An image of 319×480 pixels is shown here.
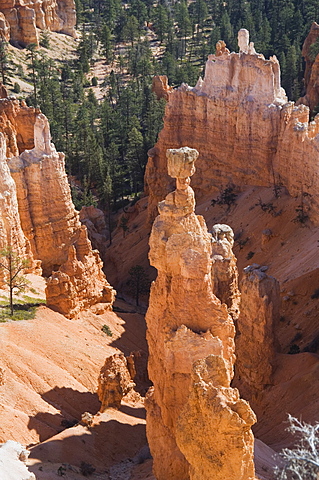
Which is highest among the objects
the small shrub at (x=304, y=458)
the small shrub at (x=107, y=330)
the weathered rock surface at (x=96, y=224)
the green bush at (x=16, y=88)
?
the small shrub at (x=304, y=458)

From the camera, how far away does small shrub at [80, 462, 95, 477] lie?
1994 cm

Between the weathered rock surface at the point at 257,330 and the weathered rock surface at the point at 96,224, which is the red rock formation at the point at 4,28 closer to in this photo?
the weathered rock surface at the point at 96,224

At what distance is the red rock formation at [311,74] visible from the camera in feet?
215

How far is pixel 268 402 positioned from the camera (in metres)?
25.4

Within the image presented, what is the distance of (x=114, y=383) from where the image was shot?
24.1 metres

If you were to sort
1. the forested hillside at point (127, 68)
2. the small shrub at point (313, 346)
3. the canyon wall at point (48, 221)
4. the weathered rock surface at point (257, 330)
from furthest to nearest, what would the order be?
1. the forested hillside at point (127, 68)
2. the canyon wall at point (48, 221)
3. the small shrub at point (313, 346)
4. the weathered rock surface at point (257, 330)

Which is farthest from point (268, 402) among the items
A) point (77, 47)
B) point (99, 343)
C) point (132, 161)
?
point (77, 47)

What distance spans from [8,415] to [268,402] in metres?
9.24

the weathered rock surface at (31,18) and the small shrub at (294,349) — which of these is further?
the weathered rock surface at (31,18)

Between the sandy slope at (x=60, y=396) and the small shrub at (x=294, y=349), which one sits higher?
the sandy slope at (x=60, y=396)

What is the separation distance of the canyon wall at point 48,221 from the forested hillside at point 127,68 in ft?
68.4

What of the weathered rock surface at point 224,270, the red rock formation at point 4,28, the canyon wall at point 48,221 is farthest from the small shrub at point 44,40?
the weathered rock surface at point 224,270

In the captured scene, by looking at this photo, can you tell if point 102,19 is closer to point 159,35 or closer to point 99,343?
point 159,35

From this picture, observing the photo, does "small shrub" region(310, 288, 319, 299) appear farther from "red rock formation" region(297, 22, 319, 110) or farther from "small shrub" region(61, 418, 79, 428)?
"red rock formation" region(297, 22, 319, 110)
